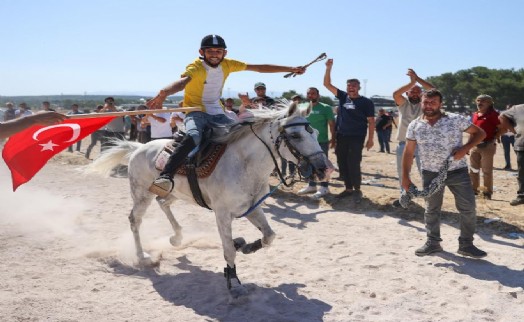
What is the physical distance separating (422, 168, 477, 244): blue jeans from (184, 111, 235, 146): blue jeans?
281 cm

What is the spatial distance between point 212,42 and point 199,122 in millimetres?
932

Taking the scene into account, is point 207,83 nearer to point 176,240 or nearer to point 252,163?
point 252,163

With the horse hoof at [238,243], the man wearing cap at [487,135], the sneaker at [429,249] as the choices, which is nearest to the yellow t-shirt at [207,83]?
the horse hoof at [238,243]

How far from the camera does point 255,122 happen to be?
5.06 metres

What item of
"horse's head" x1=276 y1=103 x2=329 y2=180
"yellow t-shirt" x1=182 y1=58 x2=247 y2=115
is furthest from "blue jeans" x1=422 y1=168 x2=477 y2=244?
"yellow t-shirt" x1=182 y1=58 x2=247 y2=115

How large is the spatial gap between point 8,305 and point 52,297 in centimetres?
42

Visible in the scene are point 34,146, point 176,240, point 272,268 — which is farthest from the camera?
point 176,240

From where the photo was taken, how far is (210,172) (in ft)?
17.1

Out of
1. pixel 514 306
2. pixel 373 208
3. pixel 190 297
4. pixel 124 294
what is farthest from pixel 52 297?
pixel 373 208

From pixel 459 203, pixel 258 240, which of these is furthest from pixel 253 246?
pixel 459 203

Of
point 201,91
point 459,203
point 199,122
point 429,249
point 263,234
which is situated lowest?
point 429,249

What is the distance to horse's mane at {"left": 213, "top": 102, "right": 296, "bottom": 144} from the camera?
4.96 metres

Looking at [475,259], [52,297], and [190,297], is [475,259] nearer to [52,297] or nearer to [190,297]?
[190,297]

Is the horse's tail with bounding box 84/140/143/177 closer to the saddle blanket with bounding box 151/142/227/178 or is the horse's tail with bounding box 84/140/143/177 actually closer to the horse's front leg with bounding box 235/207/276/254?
the saddle blanket with bounding box 151/142/227/178
